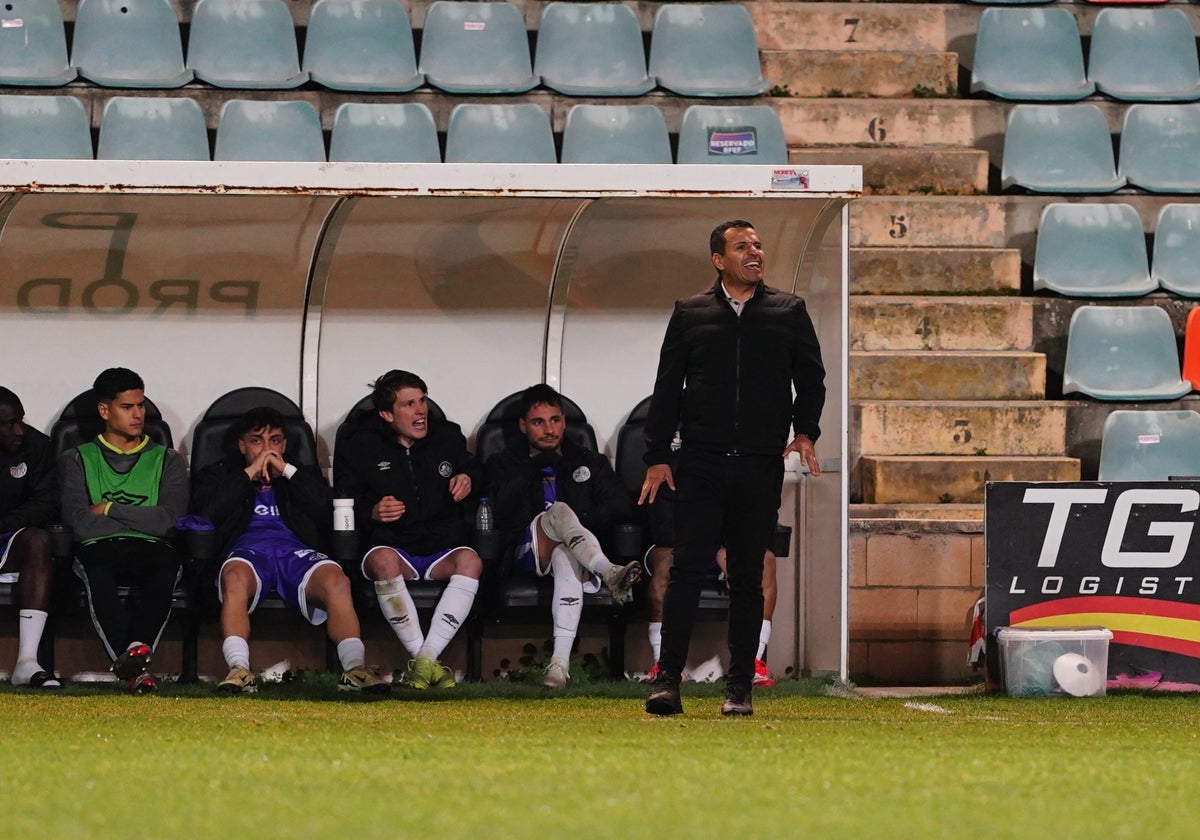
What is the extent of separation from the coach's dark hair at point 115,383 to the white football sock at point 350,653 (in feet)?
4.67

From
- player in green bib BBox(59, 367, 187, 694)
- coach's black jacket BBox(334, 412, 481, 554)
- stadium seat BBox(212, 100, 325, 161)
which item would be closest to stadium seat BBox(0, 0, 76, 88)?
stadium seat BBox(212, 100, 325, 161)

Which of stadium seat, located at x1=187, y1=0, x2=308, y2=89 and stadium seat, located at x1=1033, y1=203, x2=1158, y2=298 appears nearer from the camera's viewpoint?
stadium seat, located at x1=1033, y1=203, x2=1158, y2=298

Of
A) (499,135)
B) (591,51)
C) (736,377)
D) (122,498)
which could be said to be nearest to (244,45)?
(499,135)

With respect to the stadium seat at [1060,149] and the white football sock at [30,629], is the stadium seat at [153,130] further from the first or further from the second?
the stadium seat at [1060,149]

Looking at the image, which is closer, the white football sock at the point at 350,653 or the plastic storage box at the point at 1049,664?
the white football sock at the point at 350,653

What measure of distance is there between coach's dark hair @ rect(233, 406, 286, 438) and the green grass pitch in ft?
4.41

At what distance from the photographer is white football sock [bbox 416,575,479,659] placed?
6809 millimetres

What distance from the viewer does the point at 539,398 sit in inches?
292

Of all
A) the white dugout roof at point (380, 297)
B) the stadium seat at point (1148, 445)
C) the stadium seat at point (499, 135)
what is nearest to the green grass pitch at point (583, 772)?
the white dugout roof at point (380, 297)

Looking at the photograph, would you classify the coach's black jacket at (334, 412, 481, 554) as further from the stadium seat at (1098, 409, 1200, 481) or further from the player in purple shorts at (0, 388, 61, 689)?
the stadium seat at (1098, 409, 1200, 481)

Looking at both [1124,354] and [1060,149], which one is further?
[1060,149]

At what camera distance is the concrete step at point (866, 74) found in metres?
10.8

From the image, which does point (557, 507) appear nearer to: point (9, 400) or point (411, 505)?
point (411, 505)

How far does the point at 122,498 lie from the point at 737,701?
2793 mm
